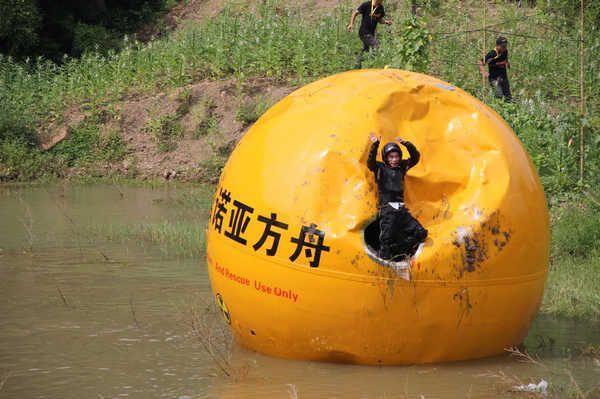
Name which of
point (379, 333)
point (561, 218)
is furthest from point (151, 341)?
point (561, 218)

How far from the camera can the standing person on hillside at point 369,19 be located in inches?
683

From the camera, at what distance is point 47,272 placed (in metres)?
10.8

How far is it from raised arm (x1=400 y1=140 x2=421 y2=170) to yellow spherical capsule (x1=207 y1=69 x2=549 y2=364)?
10 centimetres

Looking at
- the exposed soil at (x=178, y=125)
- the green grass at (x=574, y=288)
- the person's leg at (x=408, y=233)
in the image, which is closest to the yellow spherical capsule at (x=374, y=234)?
the person's leg at (x=408, y=233)

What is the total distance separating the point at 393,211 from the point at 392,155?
1.28 ft

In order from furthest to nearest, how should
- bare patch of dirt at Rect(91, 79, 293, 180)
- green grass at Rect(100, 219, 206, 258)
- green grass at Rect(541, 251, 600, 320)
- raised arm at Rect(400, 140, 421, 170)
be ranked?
bare patch of dirt at Rect(91, 79, 293, 180), green grass at Rect(100, 219, 206, 258), green grass at Rect(541, 251, 600, 320), raised arm at Rect(400, 140, 421, 170)

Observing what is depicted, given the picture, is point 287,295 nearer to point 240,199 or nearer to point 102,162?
point 240,199

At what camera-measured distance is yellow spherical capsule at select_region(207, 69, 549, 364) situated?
7039mm

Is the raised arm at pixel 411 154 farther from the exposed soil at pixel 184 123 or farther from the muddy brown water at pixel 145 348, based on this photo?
the exposed soil at pixel 184 123

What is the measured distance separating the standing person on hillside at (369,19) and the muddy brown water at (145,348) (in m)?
6.88

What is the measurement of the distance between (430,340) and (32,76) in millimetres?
15969

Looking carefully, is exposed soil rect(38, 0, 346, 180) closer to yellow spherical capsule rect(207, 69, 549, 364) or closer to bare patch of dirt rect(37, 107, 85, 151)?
bare patch of dirt rect(37, 107, 85, 151)

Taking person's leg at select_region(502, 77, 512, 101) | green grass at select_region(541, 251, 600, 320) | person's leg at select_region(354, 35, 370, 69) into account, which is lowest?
green grass at select_region(541, 251, 600, 320)

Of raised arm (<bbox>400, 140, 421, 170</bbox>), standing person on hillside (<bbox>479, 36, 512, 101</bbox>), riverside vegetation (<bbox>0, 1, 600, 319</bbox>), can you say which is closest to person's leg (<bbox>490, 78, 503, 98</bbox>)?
standing person on hillside (<bbox>479, 36, 512, 101</bbox>)
